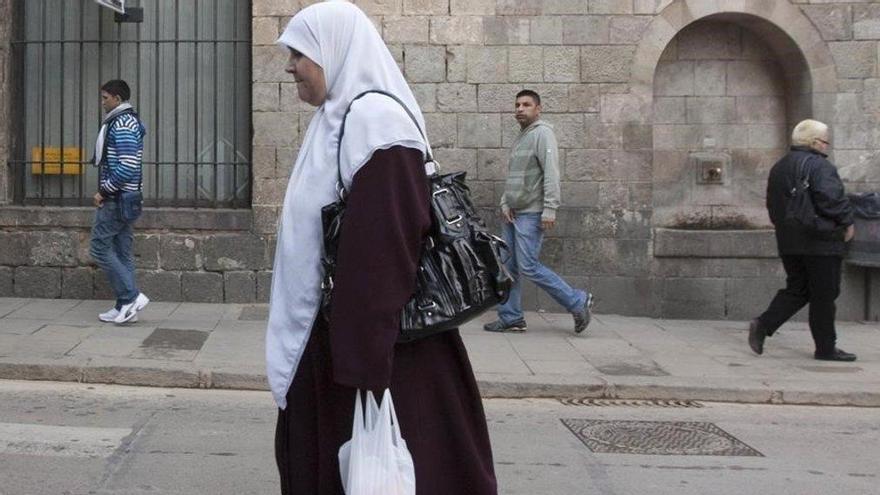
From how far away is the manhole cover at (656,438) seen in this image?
A: 5551mm

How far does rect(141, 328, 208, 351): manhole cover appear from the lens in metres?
7.71

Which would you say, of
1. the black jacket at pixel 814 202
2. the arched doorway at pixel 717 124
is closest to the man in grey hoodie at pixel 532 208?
the black jacket at pixel 814 202

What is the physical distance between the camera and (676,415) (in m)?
6.54

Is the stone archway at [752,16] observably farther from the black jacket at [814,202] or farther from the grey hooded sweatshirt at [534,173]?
the black jacket at [814,202]

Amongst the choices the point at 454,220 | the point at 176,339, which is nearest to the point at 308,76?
the point at 454,220

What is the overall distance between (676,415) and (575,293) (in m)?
2.13

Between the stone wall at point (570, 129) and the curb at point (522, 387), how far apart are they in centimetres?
275

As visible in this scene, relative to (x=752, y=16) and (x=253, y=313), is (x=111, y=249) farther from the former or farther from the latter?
(x=752, y=16)

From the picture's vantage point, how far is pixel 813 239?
7605 mm

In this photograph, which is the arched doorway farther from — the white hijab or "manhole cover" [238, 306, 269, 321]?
the white hijab

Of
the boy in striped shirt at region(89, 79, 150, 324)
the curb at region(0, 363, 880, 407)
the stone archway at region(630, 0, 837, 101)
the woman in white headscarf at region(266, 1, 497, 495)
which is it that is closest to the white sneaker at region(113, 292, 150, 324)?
the boy in striped shirt at region(89, 79, 150, 324)

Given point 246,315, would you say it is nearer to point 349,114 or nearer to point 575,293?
point 575,293

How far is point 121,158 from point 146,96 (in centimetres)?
205

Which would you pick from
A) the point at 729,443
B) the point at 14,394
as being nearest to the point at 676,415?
the point at 729,443
